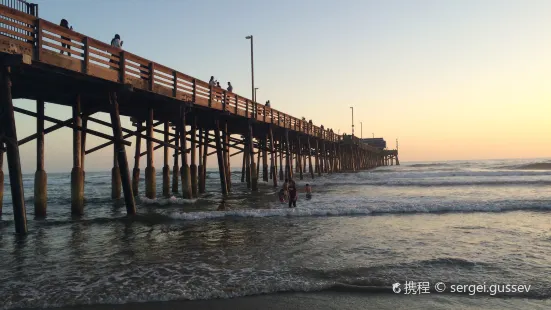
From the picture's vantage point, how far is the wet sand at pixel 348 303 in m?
4.62

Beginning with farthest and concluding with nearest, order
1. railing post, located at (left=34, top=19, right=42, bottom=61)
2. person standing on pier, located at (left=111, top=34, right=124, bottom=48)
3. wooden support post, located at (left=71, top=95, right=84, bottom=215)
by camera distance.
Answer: person standing on pier, located at (left=111, top=34, right=124, bottom=48) → wooden support post, located at (left=71, top=95, right=84, bottom=215) → railing post, located at (left=34, top=19, right=42, bottom=61)

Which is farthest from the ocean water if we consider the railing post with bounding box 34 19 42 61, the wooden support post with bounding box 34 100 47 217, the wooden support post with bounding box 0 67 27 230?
the railing post with bounding box 34 19 42 61

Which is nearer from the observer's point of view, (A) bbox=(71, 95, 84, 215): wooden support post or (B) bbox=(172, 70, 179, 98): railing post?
(A) bbox=(71, 95, 84, 215): wooden support post

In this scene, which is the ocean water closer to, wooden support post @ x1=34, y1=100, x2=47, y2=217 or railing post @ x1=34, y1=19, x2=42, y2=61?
wooden support post @ x1=34, y1=100, x2=47, y2=217

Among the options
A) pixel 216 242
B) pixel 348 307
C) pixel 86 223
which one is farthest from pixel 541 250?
pixel 86 223

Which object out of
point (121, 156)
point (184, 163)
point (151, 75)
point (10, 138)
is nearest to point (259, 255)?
point (10, 138)

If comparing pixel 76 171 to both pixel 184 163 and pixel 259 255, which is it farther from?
pixel 259 255

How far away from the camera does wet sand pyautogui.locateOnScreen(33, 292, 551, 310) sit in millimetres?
4621

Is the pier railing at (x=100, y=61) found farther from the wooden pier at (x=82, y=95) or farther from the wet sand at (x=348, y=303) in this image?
the wet sand at (x=348, y=303)

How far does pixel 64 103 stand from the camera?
13.8m

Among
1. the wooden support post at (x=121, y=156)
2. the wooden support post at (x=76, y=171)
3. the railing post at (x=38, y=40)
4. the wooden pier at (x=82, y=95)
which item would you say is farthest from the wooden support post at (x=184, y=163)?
the railing post at (x=38, y=40)

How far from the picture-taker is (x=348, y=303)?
4.73 meters

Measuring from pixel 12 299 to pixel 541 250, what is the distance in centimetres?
870

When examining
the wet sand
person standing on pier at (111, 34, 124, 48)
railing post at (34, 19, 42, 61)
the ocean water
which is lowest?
the wet sand
